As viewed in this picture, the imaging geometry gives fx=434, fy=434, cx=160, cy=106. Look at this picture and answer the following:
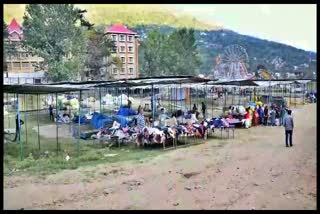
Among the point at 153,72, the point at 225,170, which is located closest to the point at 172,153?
the point at 225,170

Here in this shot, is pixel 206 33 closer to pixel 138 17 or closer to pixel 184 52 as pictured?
pixel 138 17

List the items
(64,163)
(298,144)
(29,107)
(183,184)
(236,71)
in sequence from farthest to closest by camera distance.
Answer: (236,71) < (29,107) < (298,144) < (64,163) < (183,184)

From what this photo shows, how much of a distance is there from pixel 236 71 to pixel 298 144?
97.7 ft

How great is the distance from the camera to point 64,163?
463 inches

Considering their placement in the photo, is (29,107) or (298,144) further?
(29,107)

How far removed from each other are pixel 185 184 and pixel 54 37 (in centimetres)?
3548

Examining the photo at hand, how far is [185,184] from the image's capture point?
951 centimetres

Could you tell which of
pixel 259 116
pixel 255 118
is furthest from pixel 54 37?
pixel 255 118

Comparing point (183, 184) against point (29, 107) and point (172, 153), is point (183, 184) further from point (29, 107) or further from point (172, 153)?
point (29, 107)

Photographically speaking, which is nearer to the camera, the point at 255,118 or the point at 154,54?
the point at 255,118

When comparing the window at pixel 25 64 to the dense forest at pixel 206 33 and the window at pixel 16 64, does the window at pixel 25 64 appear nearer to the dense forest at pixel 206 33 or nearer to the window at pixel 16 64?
the window at pixel 16 64

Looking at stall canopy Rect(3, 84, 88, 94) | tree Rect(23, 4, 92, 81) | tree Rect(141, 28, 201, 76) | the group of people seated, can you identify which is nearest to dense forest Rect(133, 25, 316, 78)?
tree Rect(141, 28, 201, 76)

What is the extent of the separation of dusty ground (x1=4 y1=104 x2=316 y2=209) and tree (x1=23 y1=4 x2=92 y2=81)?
30707 mm

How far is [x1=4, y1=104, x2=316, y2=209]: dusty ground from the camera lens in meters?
8.13
